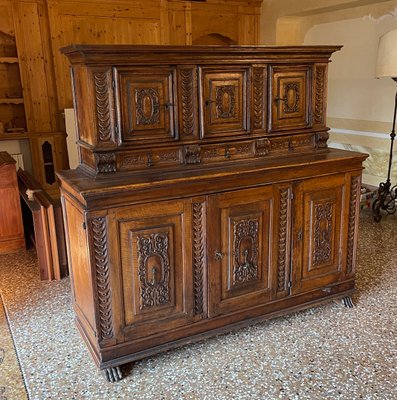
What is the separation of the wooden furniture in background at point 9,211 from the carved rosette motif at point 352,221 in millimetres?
2755

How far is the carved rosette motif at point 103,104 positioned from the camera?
2.17 m

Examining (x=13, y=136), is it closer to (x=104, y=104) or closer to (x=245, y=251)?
(x=104, y=104)

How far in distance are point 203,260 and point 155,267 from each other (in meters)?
0.28

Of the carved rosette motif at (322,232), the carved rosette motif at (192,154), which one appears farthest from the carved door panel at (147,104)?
the carved rosette motif at (322,232)

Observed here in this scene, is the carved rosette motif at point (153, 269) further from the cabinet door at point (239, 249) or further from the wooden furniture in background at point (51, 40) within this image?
the wooden furniture in background at point (51, 40)

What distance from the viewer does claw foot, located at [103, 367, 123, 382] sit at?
2273 mm

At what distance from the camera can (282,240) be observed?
2646 millimetres

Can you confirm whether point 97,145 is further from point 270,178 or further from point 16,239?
point 16,239

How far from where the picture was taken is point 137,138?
231 centimetres

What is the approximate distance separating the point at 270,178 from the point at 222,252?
19.4 inches

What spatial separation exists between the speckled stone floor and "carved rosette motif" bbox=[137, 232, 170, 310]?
38 cm

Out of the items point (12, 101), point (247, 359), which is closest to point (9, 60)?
point (12, 101)

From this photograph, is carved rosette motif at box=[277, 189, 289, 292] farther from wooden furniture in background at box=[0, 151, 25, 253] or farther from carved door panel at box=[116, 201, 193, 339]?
wooden furniture in background at box=[0, 151, 25, 253]

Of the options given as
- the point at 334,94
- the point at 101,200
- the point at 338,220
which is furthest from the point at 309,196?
the point at 334,94
